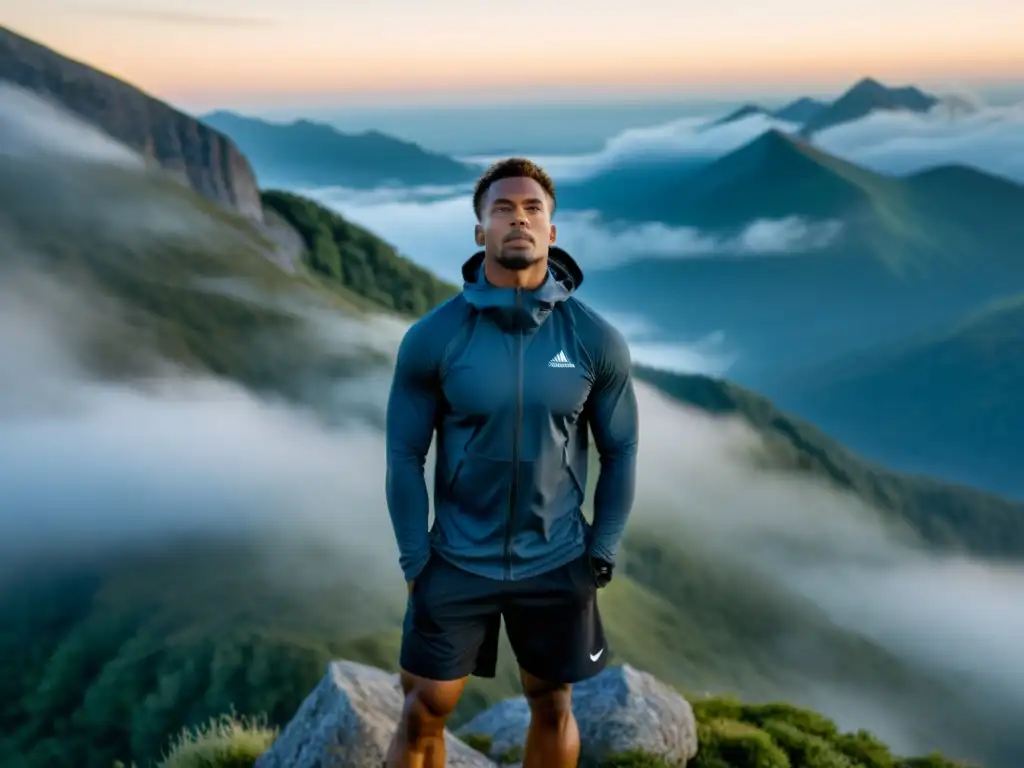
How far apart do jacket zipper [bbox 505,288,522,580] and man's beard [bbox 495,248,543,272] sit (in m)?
0.15

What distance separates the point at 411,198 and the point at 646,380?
155 ft

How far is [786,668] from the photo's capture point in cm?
6512

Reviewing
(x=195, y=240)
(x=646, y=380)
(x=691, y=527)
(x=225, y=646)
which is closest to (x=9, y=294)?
(x=195, y=240)

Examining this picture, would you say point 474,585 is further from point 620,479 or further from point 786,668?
point 786,668

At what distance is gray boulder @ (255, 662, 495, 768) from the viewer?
7.89 metres

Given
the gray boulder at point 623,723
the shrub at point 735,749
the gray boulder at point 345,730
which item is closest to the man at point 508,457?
the gray boulder at point 345,730

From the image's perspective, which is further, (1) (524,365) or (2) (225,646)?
(2) (225,646)

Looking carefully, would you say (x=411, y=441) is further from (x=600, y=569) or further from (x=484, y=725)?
(x=484, y=725)

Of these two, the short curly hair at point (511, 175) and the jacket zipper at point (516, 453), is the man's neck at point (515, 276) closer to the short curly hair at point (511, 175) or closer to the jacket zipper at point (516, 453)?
the jacket zipper at point (516, 453)

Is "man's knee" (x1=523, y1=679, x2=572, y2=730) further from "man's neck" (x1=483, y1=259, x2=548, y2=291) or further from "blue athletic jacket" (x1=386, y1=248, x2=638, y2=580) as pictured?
"man's neck" (x1=483, y1=259, x2=548, y2=291)

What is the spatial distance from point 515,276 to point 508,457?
1146mm

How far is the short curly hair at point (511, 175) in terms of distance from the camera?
5531mm

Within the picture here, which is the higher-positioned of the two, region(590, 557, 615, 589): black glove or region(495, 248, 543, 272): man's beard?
region(495, 248, 543, 272): man's beard

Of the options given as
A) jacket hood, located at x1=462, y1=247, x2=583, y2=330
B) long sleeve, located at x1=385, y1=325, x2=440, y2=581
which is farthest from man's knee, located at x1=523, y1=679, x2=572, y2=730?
jacket hood, located at x1=462, y1=247, x2=583, y2=330
